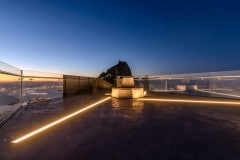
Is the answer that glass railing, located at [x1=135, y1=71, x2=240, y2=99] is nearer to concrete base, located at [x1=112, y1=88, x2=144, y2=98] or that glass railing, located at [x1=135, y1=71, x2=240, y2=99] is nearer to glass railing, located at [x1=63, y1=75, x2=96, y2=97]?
concrete base, located at [x1=112, y1=88, x2=144, y2=98]

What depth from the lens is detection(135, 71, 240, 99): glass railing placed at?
8392 mm

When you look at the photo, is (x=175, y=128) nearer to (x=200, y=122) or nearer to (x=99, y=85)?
(x=200, y=122)

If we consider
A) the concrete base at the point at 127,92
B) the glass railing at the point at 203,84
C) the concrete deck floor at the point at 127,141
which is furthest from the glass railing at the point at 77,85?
the concrete deck floor at the point at 127,141

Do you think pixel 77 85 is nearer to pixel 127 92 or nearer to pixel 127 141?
pixel 127 92

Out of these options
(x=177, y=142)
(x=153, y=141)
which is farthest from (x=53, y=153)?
(x=177, y=142)

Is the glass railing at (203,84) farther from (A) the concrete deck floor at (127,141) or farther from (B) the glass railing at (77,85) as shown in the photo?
Result: (A) the concrete deck floor at (127,141)

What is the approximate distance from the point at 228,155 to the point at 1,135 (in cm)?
358

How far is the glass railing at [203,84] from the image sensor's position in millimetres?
8392

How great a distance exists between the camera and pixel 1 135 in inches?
119

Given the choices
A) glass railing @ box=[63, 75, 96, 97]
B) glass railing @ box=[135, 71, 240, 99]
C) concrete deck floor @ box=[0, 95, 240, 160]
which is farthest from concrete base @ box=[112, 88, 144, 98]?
concrete deck floor @ box=[0, 95, 240, 160]

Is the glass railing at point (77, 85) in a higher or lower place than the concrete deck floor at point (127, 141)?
higher

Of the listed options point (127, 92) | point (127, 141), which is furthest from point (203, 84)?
point (127, 141)

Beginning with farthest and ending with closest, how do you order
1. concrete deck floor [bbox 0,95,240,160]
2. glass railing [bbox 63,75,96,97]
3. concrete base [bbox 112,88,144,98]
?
glass railing [bbox 63,75,96,97]
concrete base [bbox 112,88,144,98]
concrete deck floor [bbox 0,95,240,160]

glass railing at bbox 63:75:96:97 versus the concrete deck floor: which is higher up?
glass railing at bbox 63:75:96:97
